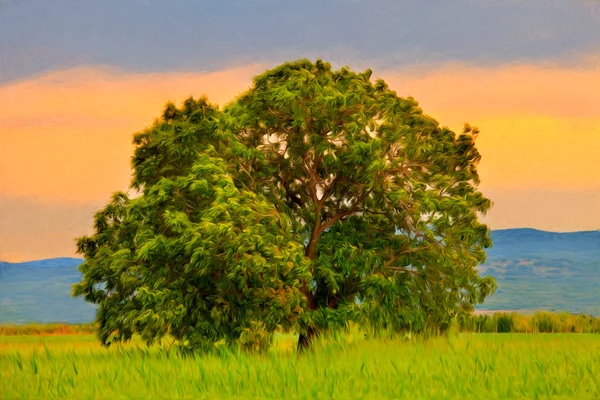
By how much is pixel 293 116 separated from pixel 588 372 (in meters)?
11.2

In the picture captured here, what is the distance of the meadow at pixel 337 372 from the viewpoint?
17.4 metres

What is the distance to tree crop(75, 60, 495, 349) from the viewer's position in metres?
23.2

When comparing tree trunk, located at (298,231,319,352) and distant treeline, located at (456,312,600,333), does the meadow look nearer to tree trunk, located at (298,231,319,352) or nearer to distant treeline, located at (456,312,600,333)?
tree trunk, located at (298,231,319,352)

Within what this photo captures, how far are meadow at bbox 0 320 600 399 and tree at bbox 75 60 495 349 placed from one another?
6.44ft

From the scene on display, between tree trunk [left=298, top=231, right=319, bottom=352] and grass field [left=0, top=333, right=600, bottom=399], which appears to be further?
tree trunk [left=298, top=231, right=319, bottom=352]

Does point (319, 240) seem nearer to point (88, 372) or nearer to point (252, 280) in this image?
point (252, 280)

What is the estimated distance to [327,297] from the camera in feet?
84.3

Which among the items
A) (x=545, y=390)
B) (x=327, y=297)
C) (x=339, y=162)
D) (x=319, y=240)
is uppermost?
(x=339, y=162)

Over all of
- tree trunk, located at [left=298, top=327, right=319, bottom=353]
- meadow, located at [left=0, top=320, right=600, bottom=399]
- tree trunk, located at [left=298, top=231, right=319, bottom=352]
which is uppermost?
tree trunk, located at [left=298, top=231, right=319, bottom=352]

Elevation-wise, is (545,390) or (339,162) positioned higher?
(339,162)

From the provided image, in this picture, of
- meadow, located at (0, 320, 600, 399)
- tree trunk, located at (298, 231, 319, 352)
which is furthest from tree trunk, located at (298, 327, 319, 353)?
meadow, located at (0, 320, 600, 399)

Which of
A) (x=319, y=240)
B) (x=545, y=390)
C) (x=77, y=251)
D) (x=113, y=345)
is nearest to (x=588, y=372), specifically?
(x=545, y=390)

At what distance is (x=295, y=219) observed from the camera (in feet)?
88.2

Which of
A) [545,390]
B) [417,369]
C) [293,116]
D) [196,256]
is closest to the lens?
[545,390]
